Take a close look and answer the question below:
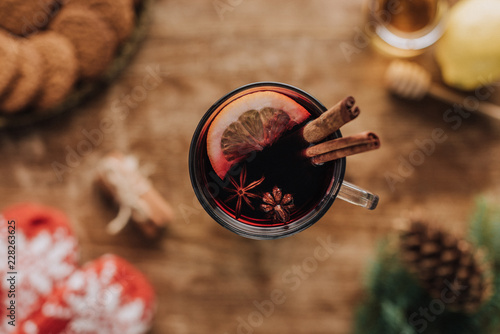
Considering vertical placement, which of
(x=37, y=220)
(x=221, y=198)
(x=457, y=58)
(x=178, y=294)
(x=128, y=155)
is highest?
(x=457, y=58)

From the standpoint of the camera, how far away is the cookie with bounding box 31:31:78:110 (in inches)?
33.5

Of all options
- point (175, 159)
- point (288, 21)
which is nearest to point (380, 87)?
point (288, 21)

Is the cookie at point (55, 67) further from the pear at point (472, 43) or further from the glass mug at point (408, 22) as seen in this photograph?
the pear at point (472, 43)

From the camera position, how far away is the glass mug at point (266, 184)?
65cm

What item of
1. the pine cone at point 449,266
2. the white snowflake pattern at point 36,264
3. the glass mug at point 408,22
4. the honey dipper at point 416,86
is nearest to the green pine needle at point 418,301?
the pine cone at point 449,266

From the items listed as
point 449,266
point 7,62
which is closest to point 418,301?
point 449,266

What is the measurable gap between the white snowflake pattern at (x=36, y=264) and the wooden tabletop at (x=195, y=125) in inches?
3.6

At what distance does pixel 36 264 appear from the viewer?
922 millimetres

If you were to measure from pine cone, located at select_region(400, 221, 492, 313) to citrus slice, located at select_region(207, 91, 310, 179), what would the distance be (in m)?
0.38

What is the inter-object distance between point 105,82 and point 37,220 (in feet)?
1.07

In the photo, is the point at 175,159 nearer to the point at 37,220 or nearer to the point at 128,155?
the point at 128,155

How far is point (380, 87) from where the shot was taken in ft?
3.02

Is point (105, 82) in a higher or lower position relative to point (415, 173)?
higher

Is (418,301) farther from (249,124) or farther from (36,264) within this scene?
(36,264)
